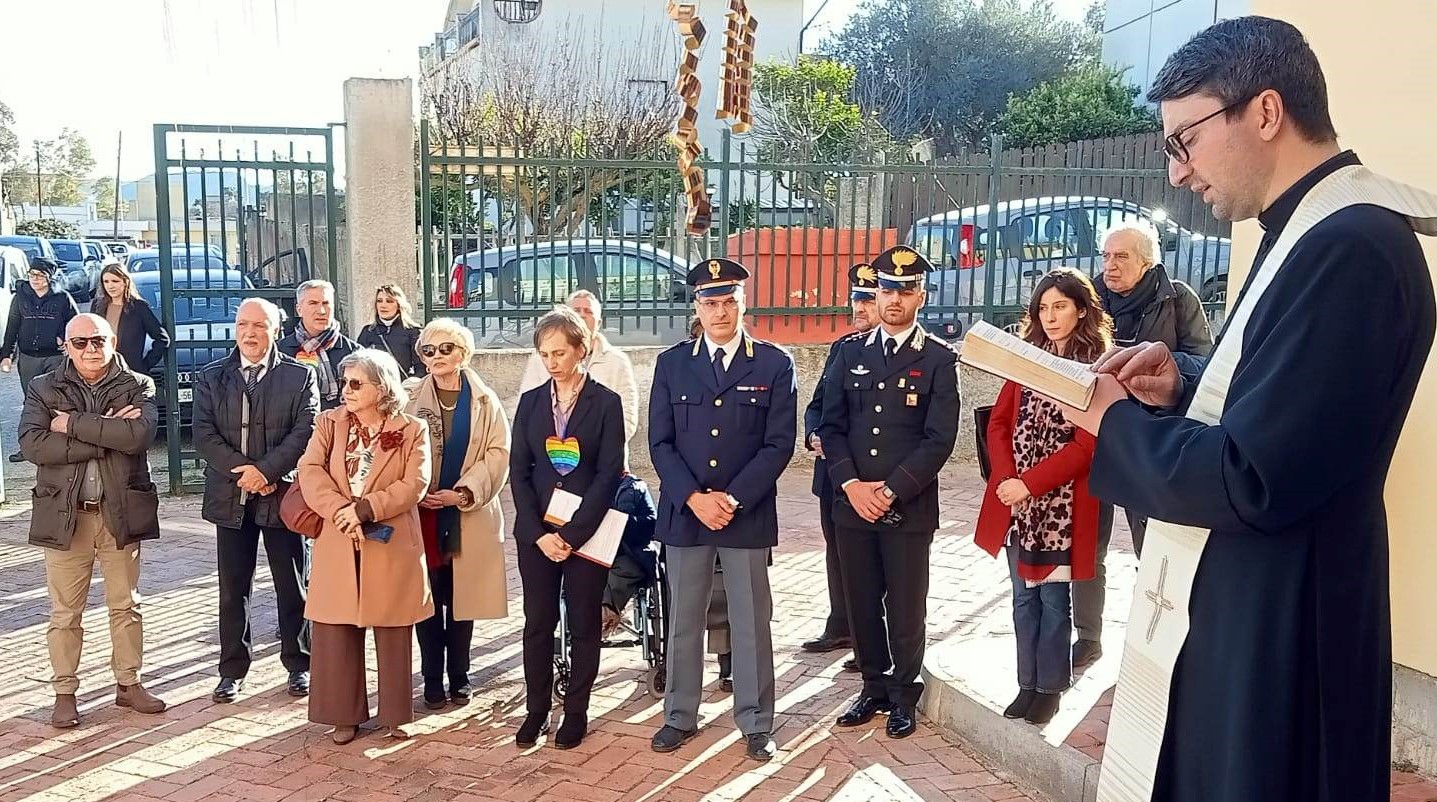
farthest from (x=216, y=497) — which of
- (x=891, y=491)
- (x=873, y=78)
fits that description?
(x=873, y=78)

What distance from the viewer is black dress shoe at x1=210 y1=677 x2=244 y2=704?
17.5 ft

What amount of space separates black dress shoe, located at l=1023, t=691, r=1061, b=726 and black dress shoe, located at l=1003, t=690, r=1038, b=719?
2 centimetres

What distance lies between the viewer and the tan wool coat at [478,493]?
5348 mm

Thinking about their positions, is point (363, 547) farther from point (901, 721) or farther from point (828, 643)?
point (828, 643)

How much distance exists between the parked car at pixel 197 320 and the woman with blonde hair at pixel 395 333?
6.13ft

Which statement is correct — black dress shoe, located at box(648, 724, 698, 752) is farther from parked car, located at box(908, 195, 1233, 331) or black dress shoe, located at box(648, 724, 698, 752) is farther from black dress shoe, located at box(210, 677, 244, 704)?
parked car, located at box(908, 195, 1233, 331)

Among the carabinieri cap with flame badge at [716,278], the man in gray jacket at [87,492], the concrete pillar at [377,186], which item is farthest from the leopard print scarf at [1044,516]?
the concrete pillar at [377,186]

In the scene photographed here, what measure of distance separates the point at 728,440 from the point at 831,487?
0.98 meters

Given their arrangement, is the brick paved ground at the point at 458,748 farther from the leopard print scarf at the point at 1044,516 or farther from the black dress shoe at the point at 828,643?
the leopard print scarf at the point at 1044,516

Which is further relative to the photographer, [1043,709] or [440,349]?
[440,349]

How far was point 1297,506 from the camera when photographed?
1701 mm

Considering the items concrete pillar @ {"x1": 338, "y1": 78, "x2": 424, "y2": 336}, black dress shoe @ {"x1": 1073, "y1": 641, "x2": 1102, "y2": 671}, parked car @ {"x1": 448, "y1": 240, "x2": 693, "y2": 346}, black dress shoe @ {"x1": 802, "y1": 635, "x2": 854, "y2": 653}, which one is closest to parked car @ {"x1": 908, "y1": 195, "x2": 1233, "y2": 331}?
parked car @ {"x1": 448, "y1": 240, "x2": 693, "y2": 346}

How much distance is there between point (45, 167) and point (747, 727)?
216ft

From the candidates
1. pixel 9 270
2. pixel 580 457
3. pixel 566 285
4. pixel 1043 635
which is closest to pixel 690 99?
pixel 580 457
